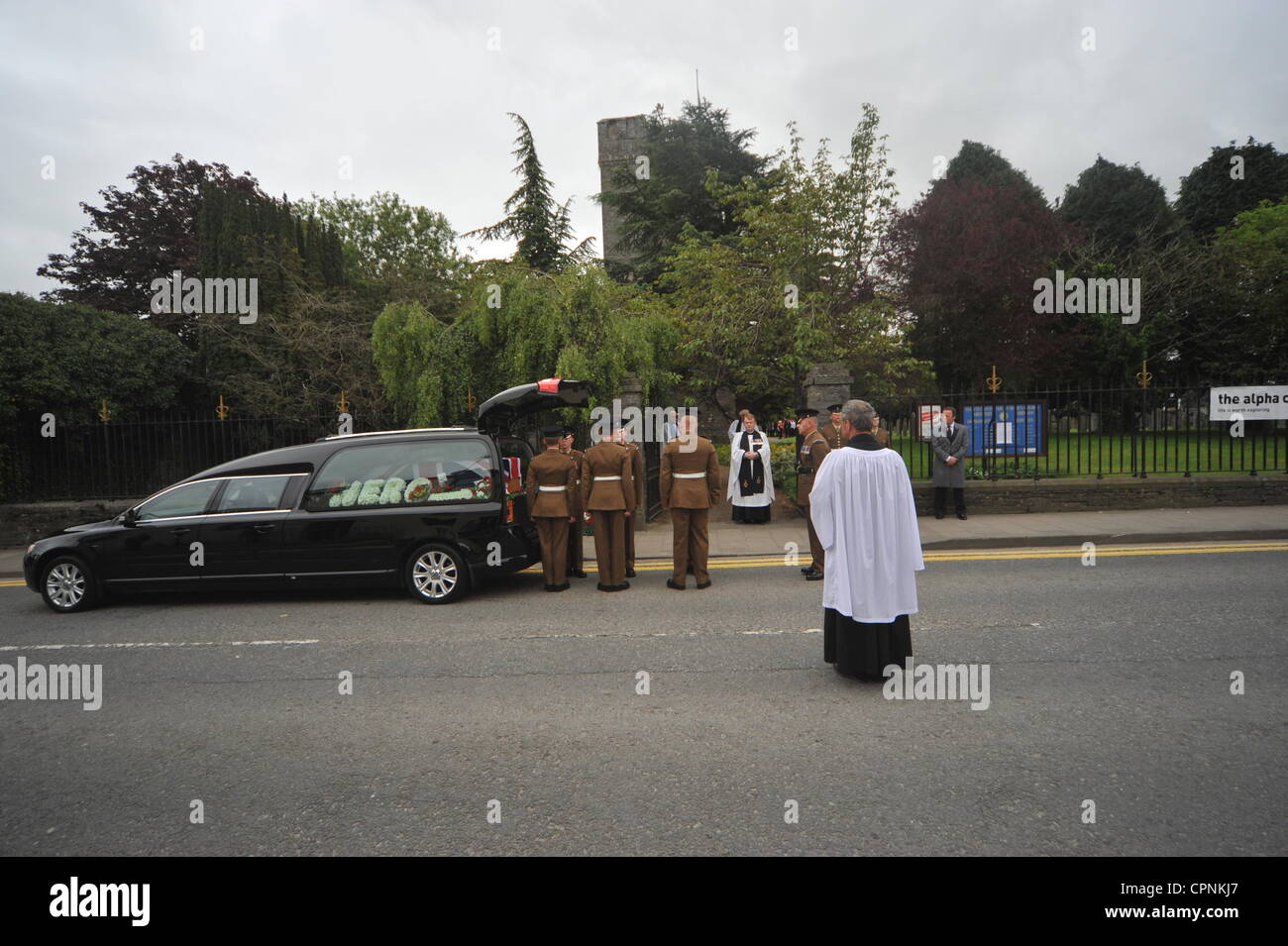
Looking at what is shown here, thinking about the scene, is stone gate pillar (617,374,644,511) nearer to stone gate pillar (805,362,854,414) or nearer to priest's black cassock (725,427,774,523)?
priest's black cassock (725,427,774,523)

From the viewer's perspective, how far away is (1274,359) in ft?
86.4

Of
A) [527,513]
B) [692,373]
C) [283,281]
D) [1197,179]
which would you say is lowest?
[527,513]

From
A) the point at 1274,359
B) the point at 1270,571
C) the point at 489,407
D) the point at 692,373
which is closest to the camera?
the point at 1270,571

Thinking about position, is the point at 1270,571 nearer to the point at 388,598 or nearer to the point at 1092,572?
the point at 1092,572

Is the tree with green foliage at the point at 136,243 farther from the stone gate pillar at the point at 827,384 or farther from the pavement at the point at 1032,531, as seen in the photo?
the stone gate pillar at the point at 827,384

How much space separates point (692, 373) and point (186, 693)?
42.7 feet

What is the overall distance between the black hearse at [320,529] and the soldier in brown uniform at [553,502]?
0.81 feet

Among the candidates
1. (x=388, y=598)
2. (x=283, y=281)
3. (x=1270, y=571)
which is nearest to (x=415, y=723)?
(x=388, y=598)

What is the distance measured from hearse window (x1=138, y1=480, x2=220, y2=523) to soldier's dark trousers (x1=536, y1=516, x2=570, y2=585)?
3.54 m

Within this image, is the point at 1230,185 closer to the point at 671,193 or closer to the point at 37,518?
the point at 671,193

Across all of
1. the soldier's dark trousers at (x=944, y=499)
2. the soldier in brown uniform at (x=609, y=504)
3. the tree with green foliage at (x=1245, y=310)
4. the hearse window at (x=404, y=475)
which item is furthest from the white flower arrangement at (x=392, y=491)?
the tree with green foliage at (x=1245, y=310)

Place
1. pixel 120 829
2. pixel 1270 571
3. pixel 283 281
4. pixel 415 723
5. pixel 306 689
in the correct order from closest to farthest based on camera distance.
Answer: pixel 120 829
pixel 415 723
pixel 306 689
pixel 1270 571
pixel 283 281

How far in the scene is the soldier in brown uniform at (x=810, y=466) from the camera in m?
8.68

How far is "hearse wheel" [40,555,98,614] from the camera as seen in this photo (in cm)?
826
